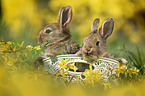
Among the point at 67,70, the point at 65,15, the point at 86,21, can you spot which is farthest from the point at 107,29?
the point at 86,21

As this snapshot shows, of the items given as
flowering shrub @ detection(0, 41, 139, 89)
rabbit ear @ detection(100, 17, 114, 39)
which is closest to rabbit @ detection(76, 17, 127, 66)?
rabbit ear @ detection(100, 17, 114, 39)

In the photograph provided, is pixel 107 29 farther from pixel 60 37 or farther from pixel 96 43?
pixel 60 37

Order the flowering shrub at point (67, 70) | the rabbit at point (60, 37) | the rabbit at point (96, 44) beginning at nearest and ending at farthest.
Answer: the flowering shrub at point (67, 70)
the rabbit at point (96, 44)
the rabbit at point (60, 37)

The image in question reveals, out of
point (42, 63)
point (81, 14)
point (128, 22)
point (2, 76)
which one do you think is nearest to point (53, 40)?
point (42, 63)

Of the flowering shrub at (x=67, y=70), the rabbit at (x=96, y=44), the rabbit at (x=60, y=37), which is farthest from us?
the rabbit at (x=60, y=37)

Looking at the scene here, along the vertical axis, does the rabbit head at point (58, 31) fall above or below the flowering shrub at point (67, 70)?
above

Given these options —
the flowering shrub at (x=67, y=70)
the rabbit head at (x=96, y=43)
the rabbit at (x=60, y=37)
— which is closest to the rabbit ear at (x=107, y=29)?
the rabbit head at (x=96, y=43)

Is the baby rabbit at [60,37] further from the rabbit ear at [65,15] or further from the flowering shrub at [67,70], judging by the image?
the flowering shrub at [67,70]

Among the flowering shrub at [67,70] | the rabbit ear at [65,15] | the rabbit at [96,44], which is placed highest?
the rabbit ear at [65,15]
